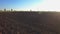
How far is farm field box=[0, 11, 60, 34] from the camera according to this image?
10.8 feet

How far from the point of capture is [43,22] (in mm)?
3428

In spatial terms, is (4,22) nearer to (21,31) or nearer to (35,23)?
(21,31)

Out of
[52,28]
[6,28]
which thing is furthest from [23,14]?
[52,28]

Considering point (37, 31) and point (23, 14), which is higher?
point (23, 14)

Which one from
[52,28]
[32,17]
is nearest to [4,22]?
[32,17]

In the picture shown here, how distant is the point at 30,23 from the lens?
3.59 meters

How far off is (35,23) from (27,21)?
0.25 meters

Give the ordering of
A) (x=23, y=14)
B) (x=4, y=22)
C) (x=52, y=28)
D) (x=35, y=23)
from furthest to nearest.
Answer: (x=4, y=22), (x=23, y=14), (x=35, y=23), (x=52, y=28)

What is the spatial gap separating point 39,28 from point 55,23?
1.33 feet

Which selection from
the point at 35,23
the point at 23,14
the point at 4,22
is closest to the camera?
the point at 35,23

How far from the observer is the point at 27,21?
3.68 m

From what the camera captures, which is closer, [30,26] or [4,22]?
[30,26]

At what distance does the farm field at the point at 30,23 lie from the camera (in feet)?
10.8

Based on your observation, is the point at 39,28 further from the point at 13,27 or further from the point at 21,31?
the point at 13,27
